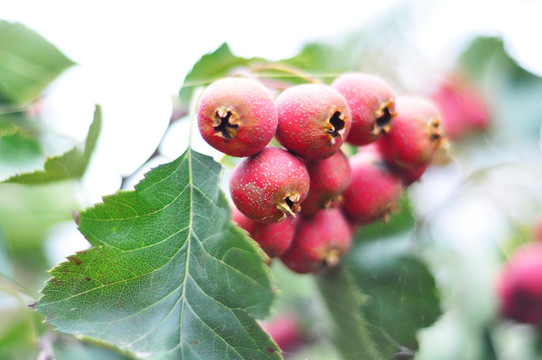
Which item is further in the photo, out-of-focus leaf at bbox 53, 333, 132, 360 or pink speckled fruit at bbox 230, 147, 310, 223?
out-of-focus leaf at bbox 53, 333, 132, 360

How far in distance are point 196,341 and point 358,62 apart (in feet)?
5.85

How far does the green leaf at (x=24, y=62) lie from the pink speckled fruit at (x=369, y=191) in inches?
44.1

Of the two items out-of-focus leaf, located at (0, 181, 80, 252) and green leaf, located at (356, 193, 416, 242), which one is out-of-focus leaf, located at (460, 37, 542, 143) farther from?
out-of-focus leaf, located at (0, 181, 80, 252)

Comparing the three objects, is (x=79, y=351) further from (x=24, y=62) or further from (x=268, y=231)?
(x=24, y=62)

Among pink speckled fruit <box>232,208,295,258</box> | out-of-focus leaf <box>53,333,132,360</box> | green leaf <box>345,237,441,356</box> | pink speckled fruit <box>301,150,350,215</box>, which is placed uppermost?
pink speckled fruit <box>301,150,350,215</box>

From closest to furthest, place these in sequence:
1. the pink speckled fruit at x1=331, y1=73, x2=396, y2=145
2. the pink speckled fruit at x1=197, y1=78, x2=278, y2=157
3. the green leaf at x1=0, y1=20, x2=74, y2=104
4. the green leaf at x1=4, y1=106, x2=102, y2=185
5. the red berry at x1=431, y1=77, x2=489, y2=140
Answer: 1. the pink speckled fruit at x1=197, y1=78, x2=278, y2=157
2. the pink speckled fruit at x1=331, y1=73, x2=396, y2=145
3. the green leaf at x1=4, y1=106, x2=102, y2=185
4. the green leaf at x1=0, y1=20, x2=74, y2=104
5. the red berry at x1=431, y1=77, x2=489, y2=140

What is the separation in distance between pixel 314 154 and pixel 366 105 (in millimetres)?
232

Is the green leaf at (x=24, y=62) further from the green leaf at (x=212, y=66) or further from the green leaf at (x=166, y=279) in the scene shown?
the green leaf at (x=166, y=279)

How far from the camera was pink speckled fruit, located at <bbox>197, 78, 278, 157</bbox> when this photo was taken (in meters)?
1.02

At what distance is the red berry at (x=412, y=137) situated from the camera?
1.34 metres

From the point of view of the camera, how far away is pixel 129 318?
3.52 feet

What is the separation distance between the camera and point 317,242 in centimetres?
125

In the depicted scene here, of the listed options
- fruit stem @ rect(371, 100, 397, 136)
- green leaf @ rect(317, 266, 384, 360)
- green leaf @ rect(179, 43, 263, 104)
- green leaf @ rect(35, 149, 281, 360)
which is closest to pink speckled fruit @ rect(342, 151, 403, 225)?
fruit stem @ rect(371, 100, 397, 136)

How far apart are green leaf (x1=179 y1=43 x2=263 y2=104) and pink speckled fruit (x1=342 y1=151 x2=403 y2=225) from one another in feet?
1.76
